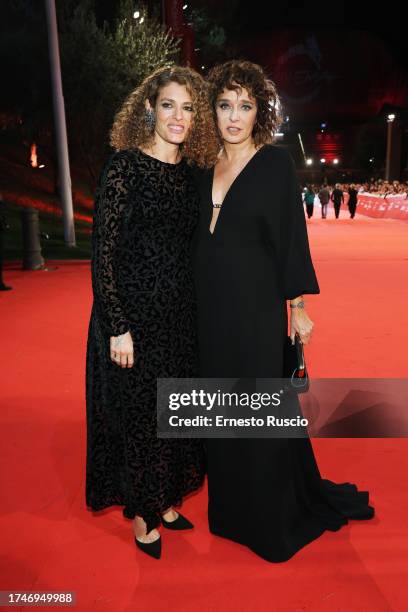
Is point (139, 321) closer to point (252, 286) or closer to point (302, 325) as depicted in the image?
point (252, 286)

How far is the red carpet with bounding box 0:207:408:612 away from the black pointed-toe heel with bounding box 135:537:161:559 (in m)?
0.03

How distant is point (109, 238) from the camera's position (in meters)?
2.48

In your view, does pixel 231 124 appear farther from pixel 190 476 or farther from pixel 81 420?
pixel 81 420

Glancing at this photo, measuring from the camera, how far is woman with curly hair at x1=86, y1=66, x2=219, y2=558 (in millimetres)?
2529

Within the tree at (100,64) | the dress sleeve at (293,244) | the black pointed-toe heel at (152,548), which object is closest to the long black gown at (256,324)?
the dress sleeve at (293,244)

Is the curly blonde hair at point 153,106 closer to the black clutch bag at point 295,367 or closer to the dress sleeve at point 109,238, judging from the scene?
the dress sleeve at point 109,238

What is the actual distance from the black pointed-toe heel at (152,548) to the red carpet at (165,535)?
0.09 feet

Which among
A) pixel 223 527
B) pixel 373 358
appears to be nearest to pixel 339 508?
pixel 223 527

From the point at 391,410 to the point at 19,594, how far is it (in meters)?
2.93

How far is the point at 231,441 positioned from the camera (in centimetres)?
278

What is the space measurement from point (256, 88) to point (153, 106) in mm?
442

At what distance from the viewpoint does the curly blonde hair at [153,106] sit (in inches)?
103

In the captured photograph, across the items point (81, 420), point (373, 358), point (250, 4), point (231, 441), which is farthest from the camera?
point (250, 4)

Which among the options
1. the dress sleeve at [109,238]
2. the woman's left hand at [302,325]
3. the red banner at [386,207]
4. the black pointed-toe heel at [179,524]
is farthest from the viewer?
the red banner at [386,207]
